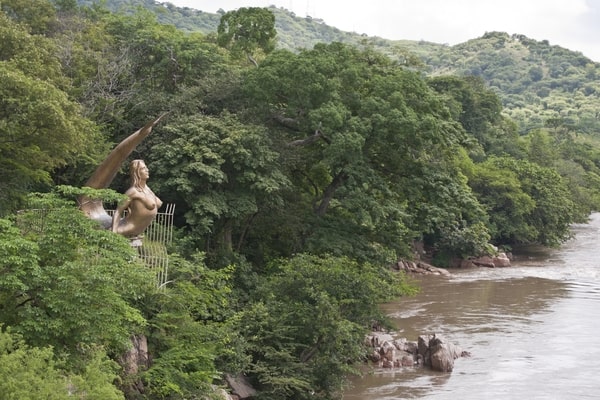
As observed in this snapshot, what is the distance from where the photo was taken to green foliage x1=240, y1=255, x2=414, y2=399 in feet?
55.1

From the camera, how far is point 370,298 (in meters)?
18.1

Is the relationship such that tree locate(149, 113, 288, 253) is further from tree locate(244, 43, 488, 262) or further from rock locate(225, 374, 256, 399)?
rock locate(225, 374, 256, 399)

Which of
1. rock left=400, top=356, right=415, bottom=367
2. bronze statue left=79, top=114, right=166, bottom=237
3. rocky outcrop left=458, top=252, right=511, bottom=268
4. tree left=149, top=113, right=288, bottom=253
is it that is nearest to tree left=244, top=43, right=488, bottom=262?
tree left=149, top=113, right=288, bottom=253

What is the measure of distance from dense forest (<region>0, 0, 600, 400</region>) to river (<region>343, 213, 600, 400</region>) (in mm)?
1994

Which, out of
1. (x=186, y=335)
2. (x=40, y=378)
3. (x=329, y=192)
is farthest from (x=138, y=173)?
(x=329, y=192)

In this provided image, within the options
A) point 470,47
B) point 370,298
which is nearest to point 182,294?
point 370,298

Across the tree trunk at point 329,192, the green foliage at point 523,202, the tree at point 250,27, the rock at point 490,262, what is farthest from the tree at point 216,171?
the green foliage at point 523,202

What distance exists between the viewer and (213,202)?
2100 centimetres

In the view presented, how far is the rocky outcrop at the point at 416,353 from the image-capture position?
2069 centimetres

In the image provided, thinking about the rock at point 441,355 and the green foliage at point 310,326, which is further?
the rock at point 441,355

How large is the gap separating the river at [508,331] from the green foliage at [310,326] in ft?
6.50

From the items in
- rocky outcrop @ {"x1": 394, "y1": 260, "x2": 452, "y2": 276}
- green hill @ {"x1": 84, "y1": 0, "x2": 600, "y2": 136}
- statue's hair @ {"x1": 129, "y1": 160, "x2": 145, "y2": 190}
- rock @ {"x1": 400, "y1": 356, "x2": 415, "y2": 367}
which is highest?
green hill @ {"x1": 84, "y1": 0, "x2": 600, "y2": 136}

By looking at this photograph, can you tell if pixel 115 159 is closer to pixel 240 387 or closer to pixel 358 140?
pixel 240 387

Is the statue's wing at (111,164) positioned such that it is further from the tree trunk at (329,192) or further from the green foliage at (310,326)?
the tree trunk at (329,192)
